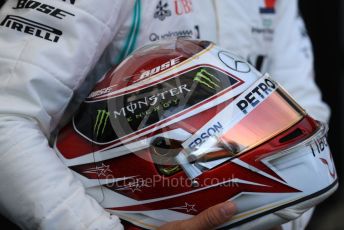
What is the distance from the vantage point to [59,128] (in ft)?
3.47

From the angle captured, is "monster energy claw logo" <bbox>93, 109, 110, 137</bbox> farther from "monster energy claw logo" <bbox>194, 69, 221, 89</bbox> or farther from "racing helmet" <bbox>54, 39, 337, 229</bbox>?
"monster energy claw logo" <bbox>194, 69, 221, 89</bbox>

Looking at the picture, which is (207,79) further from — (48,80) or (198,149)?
(48,80)

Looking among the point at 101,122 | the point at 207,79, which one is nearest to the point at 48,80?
the point at 101,122

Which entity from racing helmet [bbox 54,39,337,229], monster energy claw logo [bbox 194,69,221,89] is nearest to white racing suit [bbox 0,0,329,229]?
racing helmet [bbox 54,39,337,229]

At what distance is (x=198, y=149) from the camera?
0.89m

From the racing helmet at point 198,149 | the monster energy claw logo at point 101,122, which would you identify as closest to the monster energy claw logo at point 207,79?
the racing helmet at point 198,149

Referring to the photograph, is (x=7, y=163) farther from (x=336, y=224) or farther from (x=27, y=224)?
(x=336, y=224)

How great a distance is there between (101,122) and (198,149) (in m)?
0.18

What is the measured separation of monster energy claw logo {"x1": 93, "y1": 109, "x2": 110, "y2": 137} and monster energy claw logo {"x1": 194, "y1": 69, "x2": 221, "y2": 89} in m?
0.16

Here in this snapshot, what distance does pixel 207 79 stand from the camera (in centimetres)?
93

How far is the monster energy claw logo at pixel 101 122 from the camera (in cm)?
94

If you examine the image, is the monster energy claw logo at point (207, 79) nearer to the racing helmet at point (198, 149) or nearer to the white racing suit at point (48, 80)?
the racing helmet at point (198, 149)

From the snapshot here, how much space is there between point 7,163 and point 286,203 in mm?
452

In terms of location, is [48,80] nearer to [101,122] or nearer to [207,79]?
[101,122]
